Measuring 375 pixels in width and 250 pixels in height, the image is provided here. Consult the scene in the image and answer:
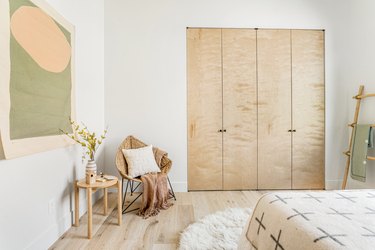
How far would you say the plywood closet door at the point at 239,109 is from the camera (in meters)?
3.38

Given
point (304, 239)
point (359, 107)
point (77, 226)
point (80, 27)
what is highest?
point (80, 27)

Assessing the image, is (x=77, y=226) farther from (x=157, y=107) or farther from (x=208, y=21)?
(x=208, y=21)

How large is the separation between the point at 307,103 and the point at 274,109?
1.72ft

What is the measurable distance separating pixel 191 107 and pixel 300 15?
2.18 metres

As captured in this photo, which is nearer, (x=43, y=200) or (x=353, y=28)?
(x=43, y=200)

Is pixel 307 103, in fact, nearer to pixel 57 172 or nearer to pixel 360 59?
pixel 360 59

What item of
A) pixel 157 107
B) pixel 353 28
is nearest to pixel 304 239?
pixel 157 107

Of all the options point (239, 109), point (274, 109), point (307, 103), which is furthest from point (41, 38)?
point (307, 103)

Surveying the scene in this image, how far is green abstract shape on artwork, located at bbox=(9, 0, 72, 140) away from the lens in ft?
5.06

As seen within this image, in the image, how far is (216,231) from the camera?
2.11 m

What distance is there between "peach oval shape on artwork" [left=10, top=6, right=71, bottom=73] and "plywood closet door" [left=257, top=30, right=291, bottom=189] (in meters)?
2.62

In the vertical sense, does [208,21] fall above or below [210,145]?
above

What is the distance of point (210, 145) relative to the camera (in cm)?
339

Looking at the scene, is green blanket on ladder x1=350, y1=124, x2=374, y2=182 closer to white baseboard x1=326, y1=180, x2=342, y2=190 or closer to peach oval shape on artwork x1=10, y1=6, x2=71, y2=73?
white baseboard x1=326, y1=180, x2=342, y2=190
